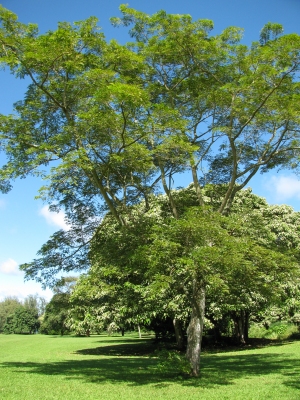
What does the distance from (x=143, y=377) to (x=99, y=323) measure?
31.6 feet

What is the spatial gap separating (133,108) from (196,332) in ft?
20.2

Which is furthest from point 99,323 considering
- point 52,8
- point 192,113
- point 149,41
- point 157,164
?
point 52,8

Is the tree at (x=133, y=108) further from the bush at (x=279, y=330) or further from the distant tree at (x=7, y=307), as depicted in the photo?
the distant tree at (x=7, y=307)

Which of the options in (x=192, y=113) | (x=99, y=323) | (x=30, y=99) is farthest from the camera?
(x=99, y=323)

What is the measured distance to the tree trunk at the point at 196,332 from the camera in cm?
1023

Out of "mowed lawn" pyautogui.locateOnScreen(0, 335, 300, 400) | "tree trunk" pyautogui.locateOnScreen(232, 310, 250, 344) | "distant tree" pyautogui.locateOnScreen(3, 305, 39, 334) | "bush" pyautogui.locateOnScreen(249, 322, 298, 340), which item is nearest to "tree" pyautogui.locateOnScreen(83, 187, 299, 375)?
"mowed lawn" pyautogui.locateOnScreen(0, 335, 300, 400)

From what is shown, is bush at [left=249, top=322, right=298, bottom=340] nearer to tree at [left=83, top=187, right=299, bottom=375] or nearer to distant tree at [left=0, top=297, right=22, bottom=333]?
tree at [left=83, top=187, right=299, bottom=375]

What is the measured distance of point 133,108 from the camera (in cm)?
949

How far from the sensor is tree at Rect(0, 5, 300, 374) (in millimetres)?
10008

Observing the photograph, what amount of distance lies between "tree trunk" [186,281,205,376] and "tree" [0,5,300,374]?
59 mm

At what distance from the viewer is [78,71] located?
35.3 ft

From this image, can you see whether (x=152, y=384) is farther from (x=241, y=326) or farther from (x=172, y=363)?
(x=241, y=326)

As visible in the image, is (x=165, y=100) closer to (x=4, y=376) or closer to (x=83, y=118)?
(x=83, y=118)

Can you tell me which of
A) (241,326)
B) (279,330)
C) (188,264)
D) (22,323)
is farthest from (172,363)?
(22,323)
